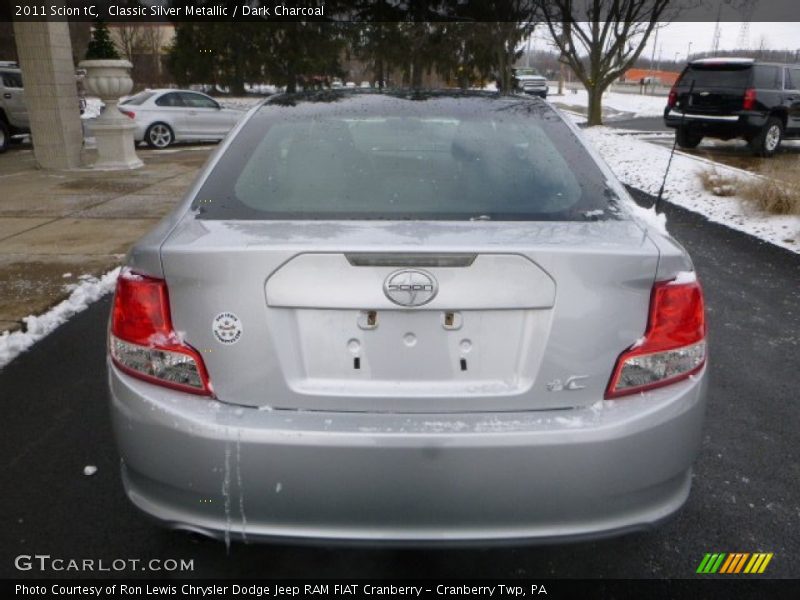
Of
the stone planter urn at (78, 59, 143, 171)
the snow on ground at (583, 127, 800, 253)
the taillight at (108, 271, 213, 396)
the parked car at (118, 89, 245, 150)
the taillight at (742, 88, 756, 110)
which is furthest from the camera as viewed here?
the parked car at (118, 89, 245, 150)

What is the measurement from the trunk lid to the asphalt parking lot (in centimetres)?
46

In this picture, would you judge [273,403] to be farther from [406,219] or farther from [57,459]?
[57,459]

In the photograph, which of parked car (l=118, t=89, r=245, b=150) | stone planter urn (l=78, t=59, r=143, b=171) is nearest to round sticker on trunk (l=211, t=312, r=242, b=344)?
→ stone planter urn (l=78, t=59, r=143, b=171)

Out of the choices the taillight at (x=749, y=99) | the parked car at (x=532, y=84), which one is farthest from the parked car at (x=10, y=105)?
the parked car at (x=532, y=84)

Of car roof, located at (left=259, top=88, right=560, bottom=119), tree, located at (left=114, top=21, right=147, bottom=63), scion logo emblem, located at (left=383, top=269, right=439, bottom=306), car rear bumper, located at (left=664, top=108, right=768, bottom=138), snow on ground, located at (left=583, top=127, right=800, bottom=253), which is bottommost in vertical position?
snow on ground, located at (left=583, top=127, right=800, bottom=253)

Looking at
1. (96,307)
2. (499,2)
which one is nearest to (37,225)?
(96,307)

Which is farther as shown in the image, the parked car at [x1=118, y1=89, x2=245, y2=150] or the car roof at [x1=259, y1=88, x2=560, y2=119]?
the parked car at [x1=118, y1=89, x2=245, y2=150]

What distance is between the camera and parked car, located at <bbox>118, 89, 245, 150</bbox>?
16.6 metres

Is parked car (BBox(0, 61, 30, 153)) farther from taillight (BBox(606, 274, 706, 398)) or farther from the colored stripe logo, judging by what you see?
the colored stripe logo

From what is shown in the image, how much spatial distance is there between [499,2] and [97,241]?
27171mm

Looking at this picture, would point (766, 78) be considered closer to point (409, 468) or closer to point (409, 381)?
point (409, 381)

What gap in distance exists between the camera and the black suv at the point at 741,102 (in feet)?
45.1

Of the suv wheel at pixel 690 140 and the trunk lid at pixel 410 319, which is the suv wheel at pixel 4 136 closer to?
the suv wheel at pixel 690 140

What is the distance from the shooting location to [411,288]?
1.79 metres
